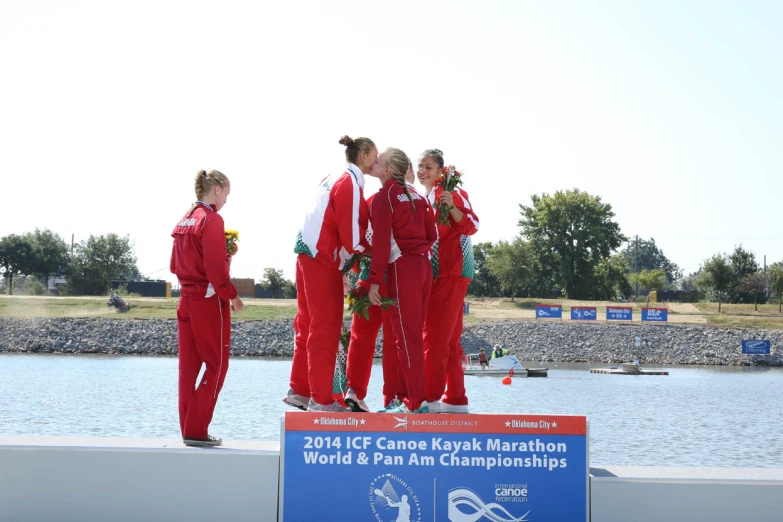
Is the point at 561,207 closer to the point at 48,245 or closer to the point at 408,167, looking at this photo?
the point at 48,245

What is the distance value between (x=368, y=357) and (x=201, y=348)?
138cm

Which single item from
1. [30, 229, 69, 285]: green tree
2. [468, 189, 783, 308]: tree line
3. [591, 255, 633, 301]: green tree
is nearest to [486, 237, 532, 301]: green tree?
[468, 189, 783, 308]: tree line

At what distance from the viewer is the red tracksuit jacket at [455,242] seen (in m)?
6.62

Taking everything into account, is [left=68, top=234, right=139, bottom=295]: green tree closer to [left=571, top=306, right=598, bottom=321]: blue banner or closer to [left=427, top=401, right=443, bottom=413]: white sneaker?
[left=571, top=306, right=598, bottom=321]: blue banner

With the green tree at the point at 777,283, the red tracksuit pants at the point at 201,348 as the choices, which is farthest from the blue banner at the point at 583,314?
the red tracksuit pants at the point at 201,348

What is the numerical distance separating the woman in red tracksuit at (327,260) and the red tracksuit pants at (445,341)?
0.74m

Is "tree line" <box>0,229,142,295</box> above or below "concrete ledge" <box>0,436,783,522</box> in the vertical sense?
above

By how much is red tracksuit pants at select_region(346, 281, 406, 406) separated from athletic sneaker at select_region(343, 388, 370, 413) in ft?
0.09

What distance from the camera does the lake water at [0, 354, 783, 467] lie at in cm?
2178

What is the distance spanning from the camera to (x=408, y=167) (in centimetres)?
632

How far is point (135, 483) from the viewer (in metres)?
5.10

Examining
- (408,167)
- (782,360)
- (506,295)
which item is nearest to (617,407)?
(408,167)

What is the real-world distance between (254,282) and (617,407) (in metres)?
67.7

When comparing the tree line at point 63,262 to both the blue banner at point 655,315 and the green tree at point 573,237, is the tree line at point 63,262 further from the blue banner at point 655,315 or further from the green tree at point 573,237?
the blue banner at point 655,315
